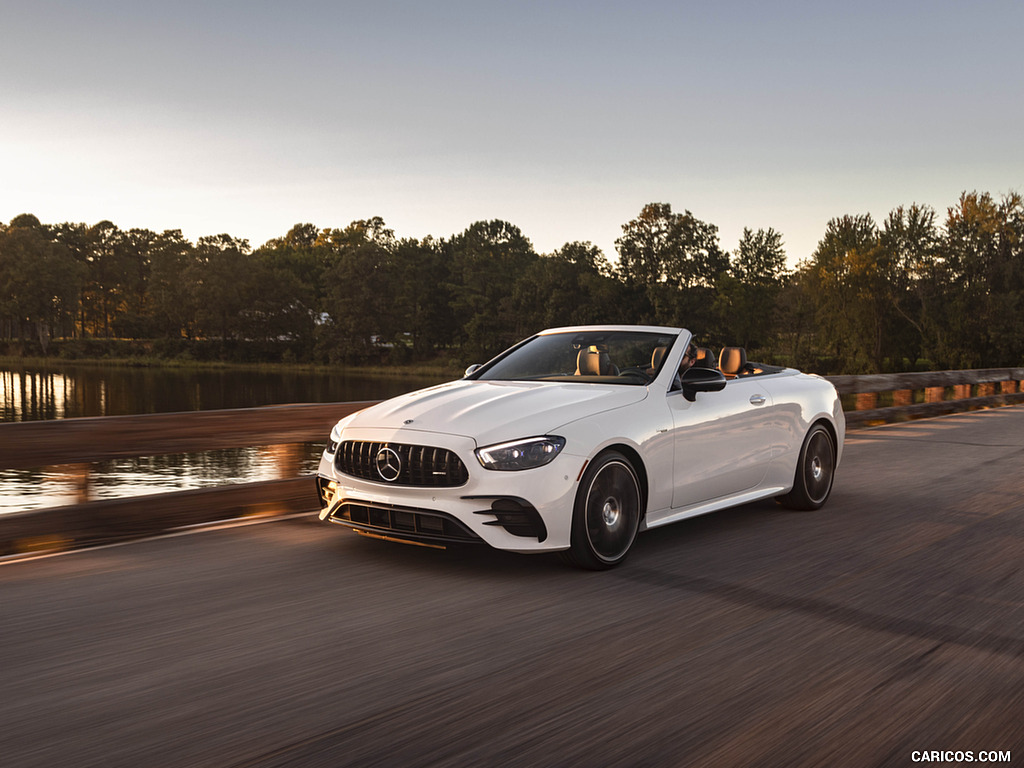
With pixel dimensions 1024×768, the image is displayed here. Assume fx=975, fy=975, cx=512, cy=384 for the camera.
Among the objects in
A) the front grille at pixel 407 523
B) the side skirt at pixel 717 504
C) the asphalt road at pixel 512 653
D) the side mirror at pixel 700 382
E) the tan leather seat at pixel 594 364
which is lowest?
the asphalt road at pixel 512 653

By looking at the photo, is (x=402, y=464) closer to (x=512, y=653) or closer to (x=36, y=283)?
(x=512, y=653)

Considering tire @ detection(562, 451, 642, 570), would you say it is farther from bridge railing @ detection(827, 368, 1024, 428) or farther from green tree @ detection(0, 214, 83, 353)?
green tree @ detection(0, 214, 83, 353)

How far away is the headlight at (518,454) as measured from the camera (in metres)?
5.51

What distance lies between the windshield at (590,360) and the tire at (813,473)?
A: 5.87ft

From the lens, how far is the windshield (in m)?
6.85

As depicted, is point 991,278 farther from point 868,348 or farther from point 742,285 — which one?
point 742,285

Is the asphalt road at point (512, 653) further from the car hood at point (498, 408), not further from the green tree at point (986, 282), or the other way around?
the green tree at point (986, 282)

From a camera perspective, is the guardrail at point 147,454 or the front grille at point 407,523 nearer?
the front grille at point 407,523

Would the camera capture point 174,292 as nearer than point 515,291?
No

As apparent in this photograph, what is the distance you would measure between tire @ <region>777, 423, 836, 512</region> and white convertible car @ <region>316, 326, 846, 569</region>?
0.25m

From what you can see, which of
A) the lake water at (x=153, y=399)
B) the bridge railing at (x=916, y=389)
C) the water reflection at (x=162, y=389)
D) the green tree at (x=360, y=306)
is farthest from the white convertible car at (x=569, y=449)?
the green tree at (x=360, y=306)

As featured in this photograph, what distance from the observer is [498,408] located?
5.95 metres

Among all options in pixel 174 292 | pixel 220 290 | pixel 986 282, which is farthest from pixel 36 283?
pixel 986 282

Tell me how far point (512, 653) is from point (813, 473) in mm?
4572
